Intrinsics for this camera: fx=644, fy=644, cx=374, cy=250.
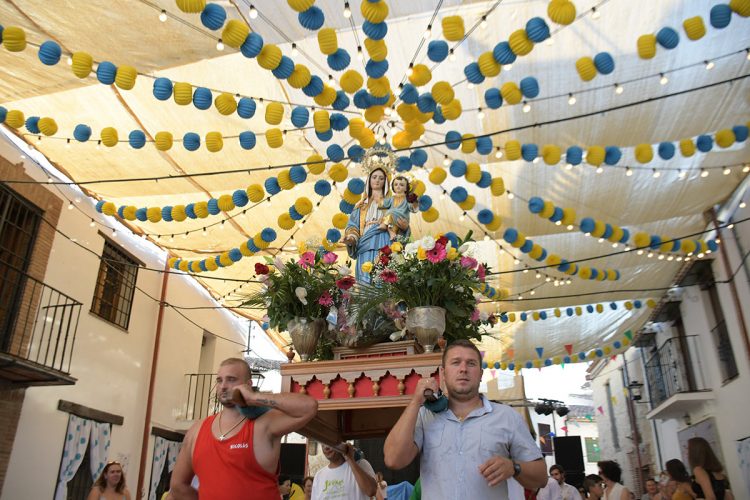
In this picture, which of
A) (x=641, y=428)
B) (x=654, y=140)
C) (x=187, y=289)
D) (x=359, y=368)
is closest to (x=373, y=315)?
(x=359, y=368)

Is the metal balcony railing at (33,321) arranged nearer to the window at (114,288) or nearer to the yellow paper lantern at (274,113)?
the window at (114,288)

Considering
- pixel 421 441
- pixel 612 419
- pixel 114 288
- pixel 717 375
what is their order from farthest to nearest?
pixel 612 419 < pixel 717 375 < pixel 114 288 < pixel 421 441

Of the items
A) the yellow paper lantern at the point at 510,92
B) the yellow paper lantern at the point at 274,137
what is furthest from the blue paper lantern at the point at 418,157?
the yellow paper lantern at the point at 274,137

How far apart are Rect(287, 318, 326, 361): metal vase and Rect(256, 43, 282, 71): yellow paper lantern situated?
7.41 feet

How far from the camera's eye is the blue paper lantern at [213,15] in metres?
4.71

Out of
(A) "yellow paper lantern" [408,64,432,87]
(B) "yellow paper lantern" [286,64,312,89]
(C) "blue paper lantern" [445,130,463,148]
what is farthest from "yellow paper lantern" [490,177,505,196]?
(B) "yellow paper lantern" [286,64,312,89]

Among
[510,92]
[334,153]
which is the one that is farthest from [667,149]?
[334,153]

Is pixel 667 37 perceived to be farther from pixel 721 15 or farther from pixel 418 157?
pixel 418 157

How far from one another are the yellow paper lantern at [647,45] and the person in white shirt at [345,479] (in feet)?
13.4

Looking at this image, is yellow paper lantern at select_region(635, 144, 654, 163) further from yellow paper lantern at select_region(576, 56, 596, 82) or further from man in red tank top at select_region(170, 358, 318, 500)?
man in red tank top at select_region(170, 358, 318, 500)

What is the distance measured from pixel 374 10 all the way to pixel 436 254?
87.0 inches

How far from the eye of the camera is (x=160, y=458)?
37.3ft

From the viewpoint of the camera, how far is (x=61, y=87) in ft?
21.9

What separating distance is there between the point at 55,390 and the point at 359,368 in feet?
22.7
